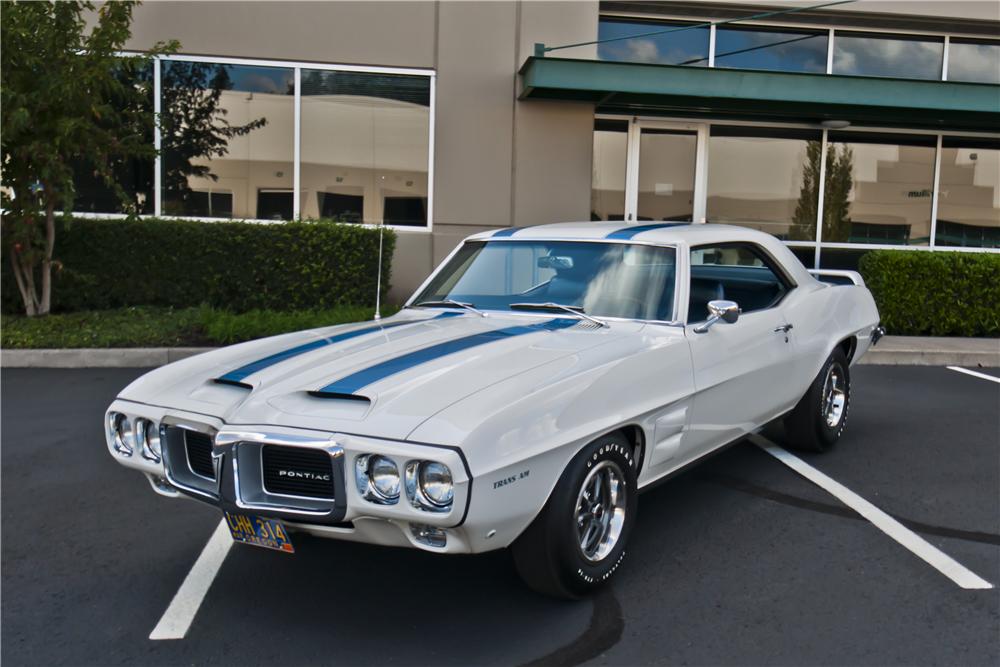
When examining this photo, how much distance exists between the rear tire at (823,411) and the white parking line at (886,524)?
0.16m

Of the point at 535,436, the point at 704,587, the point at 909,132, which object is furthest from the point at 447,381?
the point at 909,132

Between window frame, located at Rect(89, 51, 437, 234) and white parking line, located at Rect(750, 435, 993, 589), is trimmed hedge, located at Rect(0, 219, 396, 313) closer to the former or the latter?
window frame, located at Rect(89, 51, 437, 234)

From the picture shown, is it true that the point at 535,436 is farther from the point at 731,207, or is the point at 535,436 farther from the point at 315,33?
the point at 731,207

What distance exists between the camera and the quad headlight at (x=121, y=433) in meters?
3.62

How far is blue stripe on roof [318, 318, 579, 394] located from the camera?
3305mm

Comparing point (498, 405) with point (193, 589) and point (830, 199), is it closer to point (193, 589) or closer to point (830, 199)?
point (193, 589)

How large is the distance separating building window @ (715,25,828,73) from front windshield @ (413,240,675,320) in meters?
9.00

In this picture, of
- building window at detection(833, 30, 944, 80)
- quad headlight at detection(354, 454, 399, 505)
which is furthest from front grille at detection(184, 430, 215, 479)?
building window at detection(833, 30, 944, 80)

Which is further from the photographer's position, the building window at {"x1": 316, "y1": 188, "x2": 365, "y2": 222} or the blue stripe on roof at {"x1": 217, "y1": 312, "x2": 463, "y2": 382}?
the building window at {"x1": 316, "y1": 188, "x2": 365, "y2": 222}

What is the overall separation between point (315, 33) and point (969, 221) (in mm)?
10071

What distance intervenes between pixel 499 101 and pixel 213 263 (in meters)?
4.19

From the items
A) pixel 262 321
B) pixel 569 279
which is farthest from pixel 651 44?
pixel 569 279

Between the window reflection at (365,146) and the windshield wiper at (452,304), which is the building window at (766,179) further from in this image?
the windshield wiper at (452,304)

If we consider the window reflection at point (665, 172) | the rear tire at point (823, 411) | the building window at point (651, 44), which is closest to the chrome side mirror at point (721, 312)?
the rear tire at point (823, 411)
